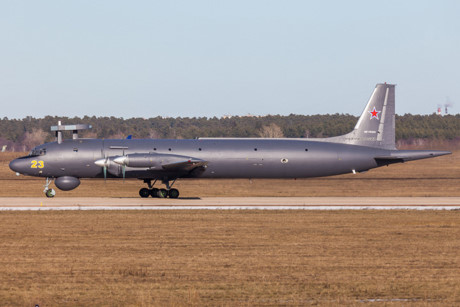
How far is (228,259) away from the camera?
70.3 feet

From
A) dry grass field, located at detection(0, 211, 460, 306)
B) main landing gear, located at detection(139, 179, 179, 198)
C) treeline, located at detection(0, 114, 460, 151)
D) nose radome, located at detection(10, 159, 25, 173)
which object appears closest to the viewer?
dry grass field, located at detection(0, 211, 460, 306)

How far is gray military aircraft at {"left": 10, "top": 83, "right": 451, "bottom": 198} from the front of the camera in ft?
149

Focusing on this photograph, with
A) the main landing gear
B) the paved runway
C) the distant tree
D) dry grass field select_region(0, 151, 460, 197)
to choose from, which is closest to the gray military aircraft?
the main landing gear

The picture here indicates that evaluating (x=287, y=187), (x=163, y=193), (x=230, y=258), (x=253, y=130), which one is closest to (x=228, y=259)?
(x=230, y=258)

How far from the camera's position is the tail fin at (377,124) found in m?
49.4

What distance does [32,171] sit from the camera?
45750 mm

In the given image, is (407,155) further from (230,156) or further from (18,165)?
(18,165)

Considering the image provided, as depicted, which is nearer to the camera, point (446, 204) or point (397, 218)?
point (397, 218)

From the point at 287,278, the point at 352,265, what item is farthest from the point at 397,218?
the point at 287,278

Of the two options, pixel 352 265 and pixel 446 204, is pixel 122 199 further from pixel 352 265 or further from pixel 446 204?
pixel 352 265

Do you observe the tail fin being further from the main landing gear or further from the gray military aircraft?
→ the main landing gear

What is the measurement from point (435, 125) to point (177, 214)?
85270mm

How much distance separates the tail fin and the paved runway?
17.1 ft

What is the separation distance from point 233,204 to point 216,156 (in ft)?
20.4
